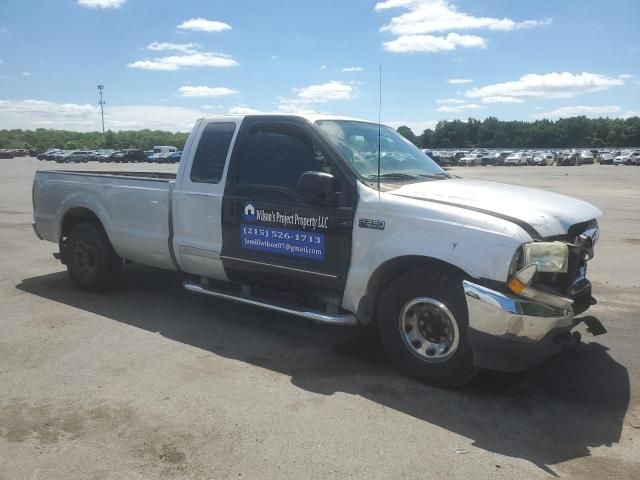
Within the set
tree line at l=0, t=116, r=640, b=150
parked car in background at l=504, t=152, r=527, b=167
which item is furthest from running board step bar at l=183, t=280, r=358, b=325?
tree line at l=0, t=116, r=640, b=150

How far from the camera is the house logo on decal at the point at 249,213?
186 inches

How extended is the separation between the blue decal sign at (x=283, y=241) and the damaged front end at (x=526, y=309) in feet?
4.29

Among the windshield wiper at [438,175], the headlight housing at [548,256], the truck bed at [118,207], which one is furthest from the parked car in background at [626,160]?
the headlight housing at [548,256]

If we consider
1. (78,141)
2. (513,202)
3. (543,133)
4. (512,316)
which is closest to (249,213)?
(513,202)

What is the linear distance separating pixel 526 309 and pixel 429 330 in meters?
0.76

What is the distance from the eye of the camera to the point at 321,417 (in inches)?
138

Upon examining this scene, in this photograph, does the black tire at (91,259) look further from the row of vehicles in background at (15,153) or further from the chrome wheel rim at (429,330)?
the row of vehicles in background at (15,153)

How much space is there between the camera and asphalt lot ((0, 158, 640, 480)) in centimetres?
300

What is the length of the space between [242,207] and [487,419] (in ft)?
8.59

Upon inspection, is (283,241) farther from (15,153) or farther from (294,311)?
(15,153)

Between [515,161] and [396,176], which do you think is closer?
[396,176]

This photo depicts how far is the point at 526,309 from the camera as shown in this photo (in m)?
3.38

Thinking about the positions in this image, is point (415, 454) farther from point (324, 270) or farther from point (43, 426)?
point (43, 426)

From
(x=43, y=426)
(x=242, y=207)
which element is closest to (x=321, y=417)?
(x=43, y=426)
